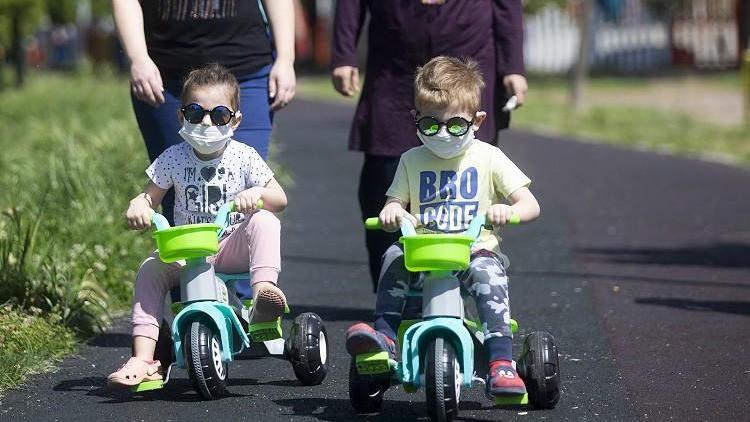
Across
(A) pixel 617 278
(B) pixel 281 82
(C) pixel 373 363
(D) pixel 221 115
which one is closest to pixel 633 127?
(A) pixel 617 278

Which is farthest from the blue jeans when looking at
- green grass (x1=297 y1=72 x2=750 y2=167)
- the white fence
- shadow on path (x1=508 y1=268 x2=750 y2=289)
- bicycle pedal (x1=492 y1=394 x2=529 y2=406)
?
the white fence

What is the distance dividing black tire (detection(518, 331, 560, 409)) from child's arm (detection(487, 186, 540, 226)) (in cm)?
38

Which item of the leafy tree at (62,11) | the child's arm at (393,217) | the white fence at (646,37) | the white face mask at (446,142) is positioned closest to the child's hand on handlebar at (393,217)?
the child's arm at (393,217)

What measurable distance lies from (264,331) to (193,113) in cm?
79

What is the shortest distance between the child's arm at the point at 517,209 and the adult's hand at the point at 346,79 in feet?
5.30

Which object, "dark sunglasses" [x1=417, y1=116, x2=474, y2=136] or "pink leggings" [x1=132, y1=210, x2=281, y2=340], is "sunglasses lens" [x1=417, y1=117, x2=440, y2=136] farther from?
"pink leggings" [x1=132, y1=210, x2=281, y2=340]

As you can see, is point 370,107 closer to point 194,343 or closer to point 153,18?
point 153,18

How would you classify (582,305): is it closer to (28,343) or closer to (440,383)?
(28,343)

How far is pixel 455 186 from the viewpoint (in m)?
5.04

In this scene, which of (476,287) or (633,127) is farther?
(633,127)

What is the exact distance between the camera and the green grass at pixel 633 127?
1672 centimetres

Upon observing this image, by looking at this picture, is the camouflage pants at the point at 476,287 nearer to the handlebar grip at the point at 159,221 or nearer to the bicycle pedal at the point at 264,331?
the bicycle pedal at the point at 264,331

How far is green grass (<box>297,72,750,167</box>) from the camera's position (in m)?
16.7

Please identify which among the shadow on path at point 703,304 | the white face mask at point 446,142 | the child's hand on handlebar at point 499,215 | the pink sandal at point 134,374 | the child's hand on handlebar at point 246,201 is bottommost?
the shadow on path at point 703,304
